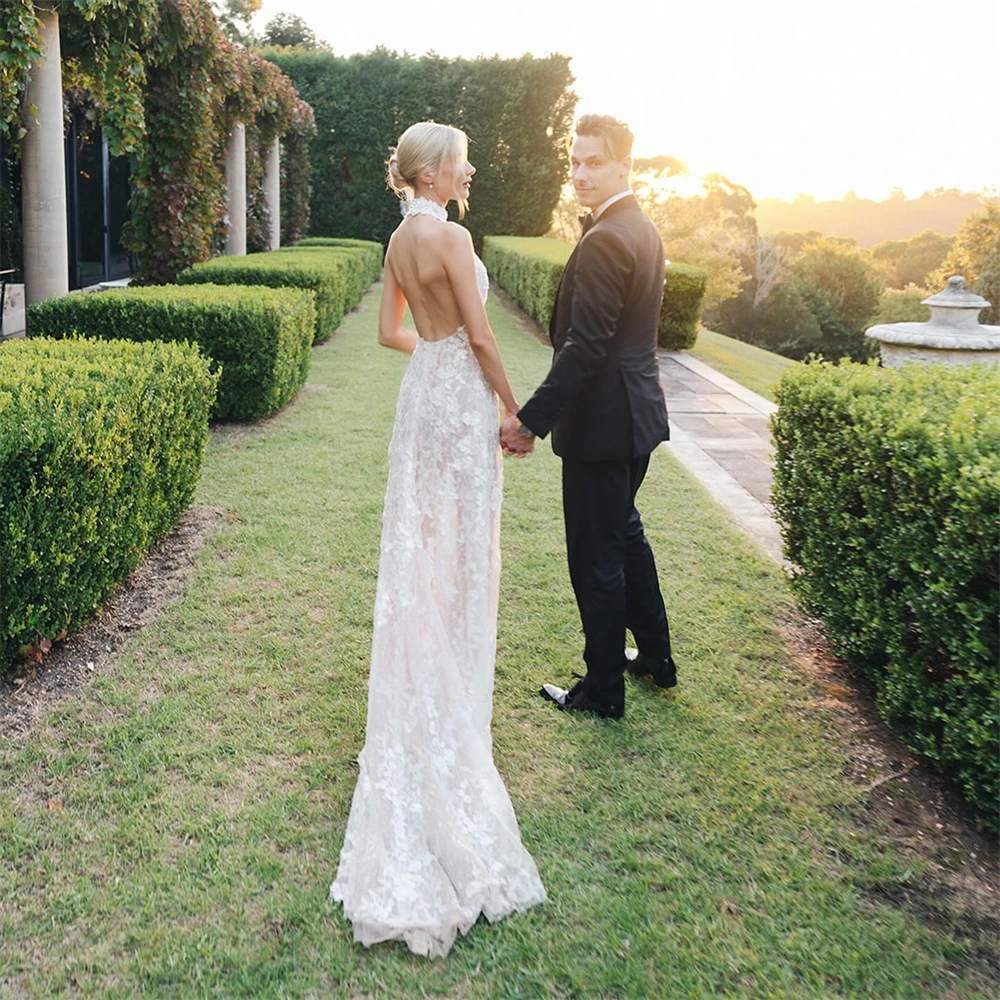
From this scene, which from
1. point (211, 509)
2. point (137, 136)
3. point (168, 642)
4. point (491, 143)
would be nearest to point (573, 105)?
point (491, 143)

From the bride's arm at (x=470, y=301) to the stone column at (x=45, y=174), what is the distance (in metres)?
7.03

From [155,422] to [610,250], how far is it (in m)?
2.42

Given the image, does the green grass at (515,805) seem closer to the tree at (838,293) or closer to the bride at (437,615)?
the bride at (437,615)

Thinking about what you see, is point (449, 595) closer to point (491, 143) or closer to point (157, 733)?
point (157, 733)

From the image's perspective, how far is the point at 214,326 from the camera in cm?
712

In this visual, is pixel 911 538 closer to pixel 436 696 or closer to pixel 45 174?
pixel 436 696

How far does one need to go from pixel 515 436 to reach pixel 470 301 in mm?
443

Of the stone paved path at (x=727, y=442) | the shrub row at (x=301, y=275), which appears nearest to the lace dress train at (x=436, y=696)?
the stone paved path at (x=727, y=442)

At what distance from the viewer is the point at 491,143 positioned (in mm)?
26031

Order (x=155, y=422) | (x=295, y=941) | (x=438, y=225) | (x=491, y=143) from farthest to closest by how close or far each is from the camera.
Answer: (x=491, y=143), (x=155, y=422), (x=438, y=225), (x=295, y=941)

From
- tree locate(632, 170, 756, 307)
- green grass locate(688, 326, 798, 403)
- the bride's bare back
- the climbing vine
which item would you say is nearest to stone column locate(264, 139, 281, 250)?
the climbing vine

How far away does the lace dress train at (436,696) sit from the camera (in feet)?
7.83

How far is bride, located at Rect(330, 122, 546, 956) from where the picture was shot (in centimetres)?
243

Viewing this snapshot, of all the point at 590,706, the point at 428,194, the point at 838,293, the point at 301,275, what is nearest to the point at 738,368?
the point at 301,275
